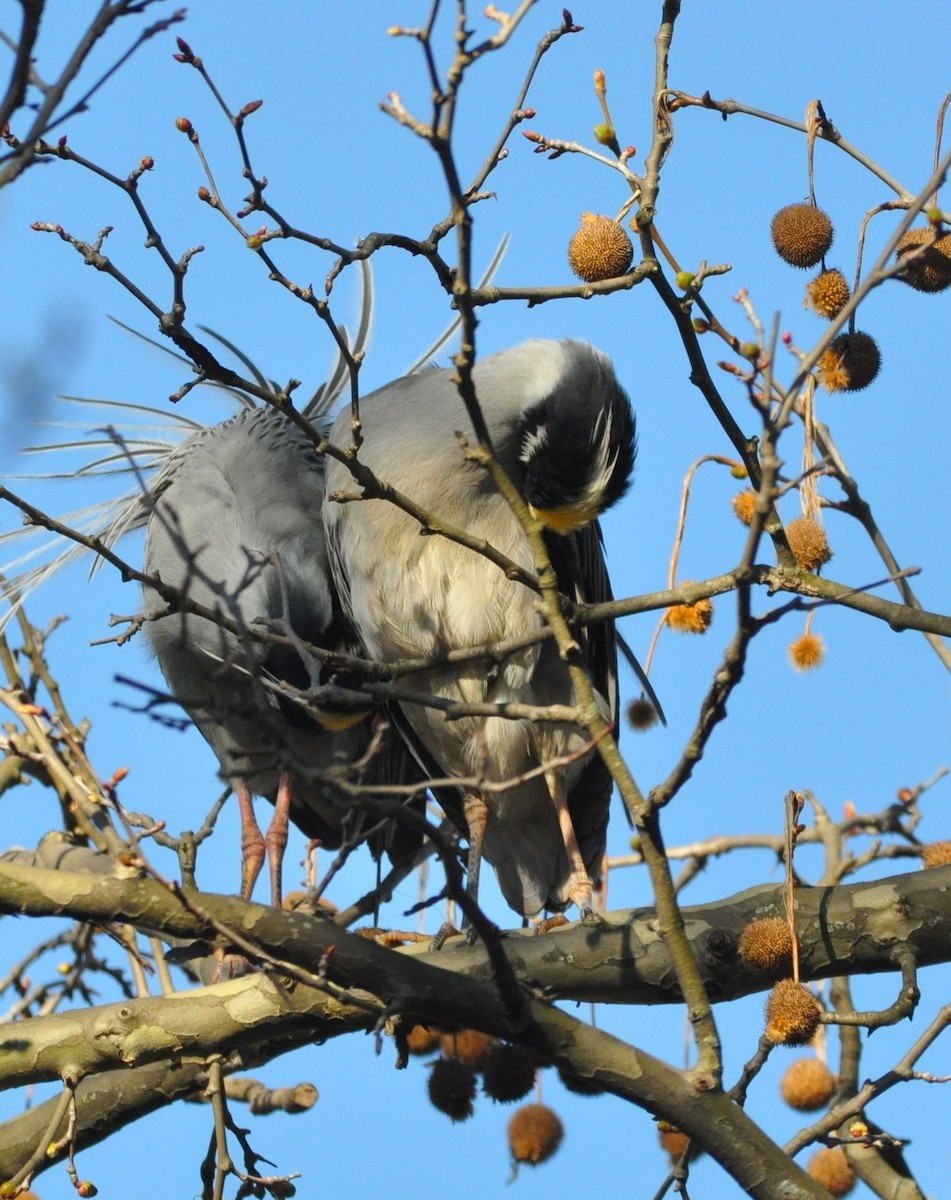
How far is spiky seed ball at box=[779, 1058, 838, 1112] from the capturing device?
3990 millimetres

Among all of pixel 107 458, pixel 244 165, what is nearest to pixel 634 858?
pixel 107 458

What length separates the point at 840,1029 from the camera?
4.31m

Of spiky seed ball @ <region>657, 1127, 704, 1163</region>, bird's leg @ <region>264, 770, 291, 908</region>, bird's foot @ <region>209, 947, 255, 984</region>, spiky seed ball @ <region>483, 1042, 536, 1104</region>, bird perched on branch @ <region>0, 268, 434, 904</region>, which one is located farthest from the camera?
bird's leg @ <region>264, 770, 291, 908</region>

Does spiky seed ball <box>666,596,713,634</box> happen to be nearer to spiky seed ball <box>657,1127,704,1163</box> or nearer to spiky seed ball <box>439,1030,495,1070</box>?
spiky seed ball <box>439,1030,495,1070</box>

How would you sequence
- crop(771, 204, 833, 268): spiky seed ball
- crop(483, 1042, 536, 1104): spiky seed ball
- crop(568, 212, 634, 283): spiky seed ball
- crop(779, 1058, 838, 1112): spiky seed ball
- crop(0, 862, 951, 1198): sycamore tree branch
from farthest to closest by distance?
crop(779, 1058, 838, 1112): spiky seed ball < crop(483, 1042, 536, 1104): spiky seed ball < crop(771, 204, 833, 268): spiky seed ball < crop(568, 212, 634, 283): spiky seed ball < crop(0, 862, 951, 1198): sycamore tree branch

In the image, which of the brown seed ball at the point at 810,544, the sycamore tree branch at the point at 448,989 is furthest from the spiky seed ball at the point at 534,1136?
the brown seed ball at the point at 810,544

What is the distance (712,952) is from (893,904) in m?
0.46

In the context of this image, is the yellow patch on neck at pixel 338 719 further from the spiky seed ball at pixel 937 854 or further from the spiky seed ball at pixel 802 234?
the spiky seed ball at pixel 802 234

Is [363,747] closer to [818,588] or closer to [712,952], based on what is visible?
[712,952]

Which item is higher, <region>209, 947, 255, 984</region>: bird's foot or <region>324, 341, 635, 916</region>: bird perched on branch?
<region>324, 341, 635, 916</region>: bird perched on branch

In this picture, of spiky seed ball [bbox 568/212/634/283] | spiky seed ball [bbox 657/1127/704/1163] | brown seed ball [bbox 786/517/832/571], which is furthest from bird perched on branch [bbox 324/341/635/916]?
spiky seed ball [bbox 568/212/634/283]

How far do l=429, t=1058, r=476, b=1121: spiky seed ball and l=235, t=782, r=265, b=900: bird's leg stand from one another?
215cm

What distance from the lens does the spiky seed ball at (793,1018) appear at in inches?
109

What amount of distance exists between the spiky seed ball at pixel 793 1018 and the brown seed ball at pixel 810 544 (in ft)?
3.26
